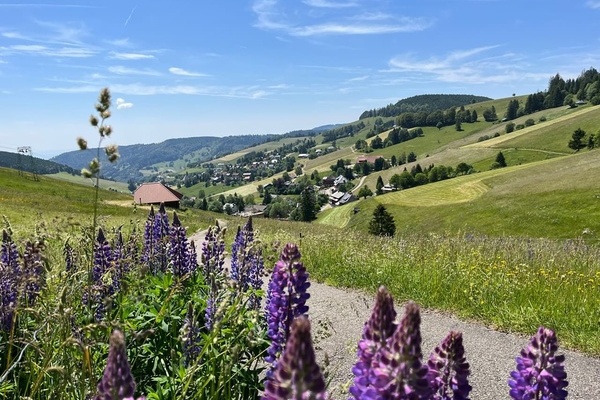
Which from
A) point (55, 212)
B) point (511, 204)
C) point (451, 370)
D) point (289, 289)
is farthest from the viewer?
point (511, 204)

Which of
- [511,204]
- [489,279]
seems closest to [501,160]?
[511,204]

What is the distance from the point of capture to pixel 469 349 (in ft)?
26.9

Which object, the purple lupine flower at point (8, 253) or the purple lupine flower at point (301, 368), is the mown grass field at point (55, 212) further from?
the purple lupine flower at point (301, 368)

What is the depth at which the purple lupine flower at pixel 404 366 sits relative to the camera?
5.24 ft

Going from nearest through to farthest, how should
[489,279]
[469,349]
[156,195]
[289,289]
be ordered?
[289,289] < [469,349] < [489,279] < [156,195]

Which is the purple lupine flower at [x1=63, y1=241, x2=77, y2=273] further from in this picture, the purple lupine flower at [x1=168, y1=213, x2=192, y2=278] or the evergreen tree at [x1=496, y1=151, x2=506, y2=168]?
the evergreen tree at [x1=496, y1=151, x2=506, y2=168]

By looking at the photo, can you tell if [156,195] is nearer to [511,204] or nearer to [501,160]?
[511,204]

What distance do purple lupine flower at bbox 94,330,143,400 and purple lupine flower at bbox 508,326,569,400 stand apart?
1.87 m

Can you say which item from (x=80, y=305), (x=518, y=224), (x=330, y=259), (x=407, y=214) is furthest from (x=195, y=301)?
(x=407, y=214)

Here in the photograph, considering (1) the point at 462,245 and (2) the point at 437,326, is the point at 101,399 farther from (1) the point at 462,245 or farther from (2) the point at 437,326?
(1) the point at 462,245

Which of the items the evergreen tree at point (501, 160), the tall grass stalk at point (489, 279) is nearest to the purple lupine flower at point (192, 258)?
the tall grass stalk at point (489, 279)

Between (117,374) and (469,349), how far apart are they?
774cm

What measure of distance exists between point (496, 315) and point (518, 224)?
50367 millimetres

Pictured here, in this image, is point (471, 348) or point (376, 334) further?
point (471, 348)
